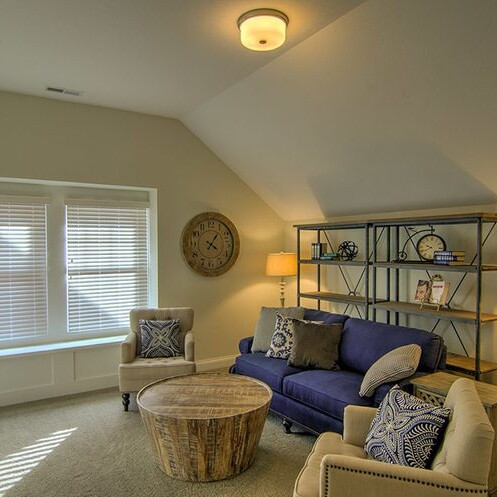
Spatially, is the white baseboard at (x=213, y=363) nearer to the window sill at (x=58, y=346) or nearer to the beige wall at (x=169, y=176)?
the beige wall at (x=169, y=176)

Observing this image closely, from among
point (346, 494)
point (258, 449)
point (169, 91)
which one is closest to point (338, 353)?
point (258, 449)

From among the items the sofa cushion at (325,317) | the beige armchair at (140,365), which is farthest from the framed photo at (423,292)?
the beige armchair at (140,365)

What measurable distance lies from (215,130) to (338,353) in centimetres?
266

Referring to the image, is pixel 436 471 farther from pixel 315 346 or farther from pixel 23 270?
pixel 23 270

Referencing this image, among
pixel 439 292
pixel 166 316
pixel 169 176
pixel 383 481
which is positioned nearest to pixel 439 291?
pixel 439 292

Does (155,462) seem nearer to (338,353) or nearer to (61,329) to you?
(338,353)

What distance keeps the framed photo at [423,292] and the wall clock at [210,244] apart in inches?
86.8

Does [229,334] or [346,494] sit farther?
[229,334]

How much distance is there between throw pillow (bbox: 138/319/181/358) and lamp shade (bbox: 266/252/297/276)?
4.52 feet

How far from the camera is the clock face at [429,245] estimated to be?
12.3 feet

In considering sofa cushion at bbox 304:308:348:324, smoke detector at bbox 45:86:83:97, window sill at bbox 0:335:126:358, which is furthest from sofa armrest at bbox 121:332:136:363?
smoke detector at bbox 45:86:83:97

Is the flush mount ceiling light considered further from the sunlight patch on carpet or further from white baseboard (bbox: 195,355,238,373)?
white baseboard (bbox: 195,355,238,373)

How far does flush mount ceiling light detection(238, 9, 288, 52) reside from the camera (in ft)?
8.46

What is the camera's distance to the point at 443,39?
250cm
